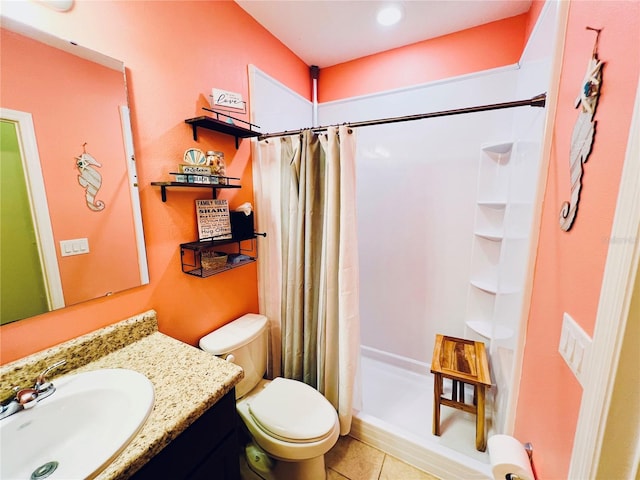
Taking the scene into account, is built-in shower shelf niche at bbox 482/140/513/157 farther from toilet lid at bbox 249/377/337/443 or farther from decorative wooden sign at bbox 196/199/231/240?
toilet lid at bbox 249/377/337/443

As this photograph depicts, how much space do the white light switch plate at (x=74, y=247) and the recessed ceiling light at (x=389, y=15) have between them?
6.62ft

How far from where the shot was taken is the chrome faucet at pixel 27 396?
72cm

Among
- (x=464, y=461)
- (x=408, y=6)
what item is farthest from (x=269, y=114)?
(x=464, y=461)

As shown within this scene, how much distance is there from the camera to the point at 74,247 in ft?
3.10

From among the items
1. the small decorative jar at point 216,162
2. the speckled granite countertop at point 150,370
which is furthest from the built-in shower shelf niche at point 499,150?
the speckled granite countertop at point 150,370

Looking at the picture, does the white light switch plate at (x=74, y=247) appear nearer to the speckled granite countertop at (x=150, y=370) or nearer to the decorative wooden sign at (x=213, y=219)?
the speckled granite countertop at (x=150, y=370)

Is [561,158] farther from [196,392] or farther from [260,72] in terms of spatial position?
[260,72]

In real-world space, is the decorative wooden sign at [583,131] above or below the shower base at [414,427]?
above

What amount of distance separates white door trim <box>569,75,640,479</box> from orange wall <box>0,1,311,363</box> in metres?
1.49

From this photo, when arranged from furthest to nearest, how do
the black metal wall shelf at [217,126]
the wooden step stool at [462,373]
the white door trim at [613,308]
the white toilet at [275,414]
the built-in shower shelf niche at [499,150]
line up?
the built-in shower shelf niche at [499,150], the wooden step stool at [462,373], the black metal wall shelf at [217,126], the white toilet at [275,414], the white door trim at [613,308]

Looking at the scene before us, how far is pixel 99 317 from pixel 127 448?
0.60 meters

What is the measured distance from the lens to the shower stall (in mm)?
1390

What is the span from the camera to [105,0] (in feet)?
3.18

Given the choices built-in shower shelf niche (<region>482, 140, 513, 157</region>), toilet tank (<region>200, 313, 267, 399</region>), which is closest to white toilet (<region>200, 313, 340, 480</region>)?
toilet tank (<region>200, 313, 267, 399</region>)
